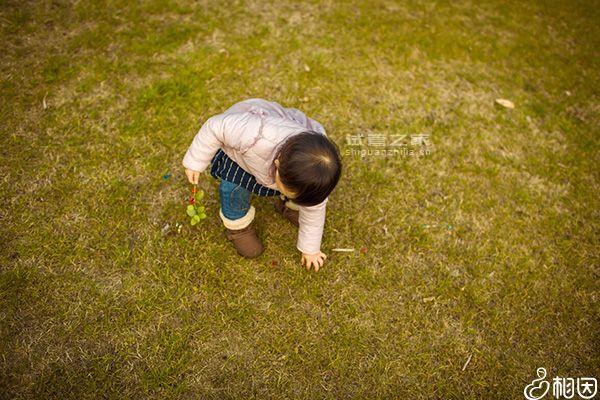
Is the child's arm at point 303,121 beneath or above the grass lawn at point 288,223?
above

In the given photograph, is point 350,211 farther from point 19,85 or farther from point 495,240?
point 19,85

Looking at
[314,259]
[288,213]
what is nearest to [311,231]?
[314,259]

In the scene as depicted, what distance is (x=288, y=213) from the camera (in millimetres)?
2609

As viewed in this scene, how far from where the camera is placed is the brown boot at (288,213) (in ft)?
→ 8.52

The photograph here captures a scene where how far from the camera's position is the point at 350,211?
9.01ft

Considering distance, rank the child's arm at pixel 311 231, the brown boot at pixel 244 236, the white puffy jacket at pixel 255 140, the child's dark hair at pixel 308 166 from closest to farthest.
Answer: the child's dark hair at pixel 308 166, the white puffy jacket at pixel 255 140, the child's arm at pixel 311 231, the brown boot at pixel 244 236

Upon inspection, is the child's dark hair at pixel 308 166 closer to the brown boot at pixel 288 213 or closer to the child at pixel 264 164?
the child at pixel 264 164

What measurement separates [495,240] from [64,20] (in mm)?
4114

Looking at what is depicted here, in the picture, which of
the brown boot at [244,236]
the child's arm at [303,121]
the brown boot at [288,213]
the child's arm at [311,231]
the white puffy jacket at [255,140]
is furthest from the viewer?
the brown boot at [288,213]

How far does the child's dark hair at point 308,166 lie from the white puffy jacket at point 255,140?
0.53 feet

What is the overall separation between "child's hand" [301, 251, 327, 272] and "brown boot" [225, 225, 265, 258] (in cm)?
31

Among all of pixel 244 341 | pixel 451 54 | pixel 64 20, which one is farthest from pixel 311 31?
pixel 244 341

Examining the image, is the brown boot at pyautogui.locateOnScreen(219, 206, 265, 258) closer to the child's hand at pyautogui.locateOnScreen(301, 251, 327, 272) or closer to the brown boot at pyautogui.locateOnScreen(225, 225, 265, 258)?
the brown boot at pyautogui.locateOnScreen(225, 225, 265, 258)

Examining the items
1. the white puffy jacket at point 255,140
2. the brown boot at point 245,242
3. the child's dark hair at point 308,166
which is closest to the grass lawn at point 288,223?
the brown boot at point 245,242
